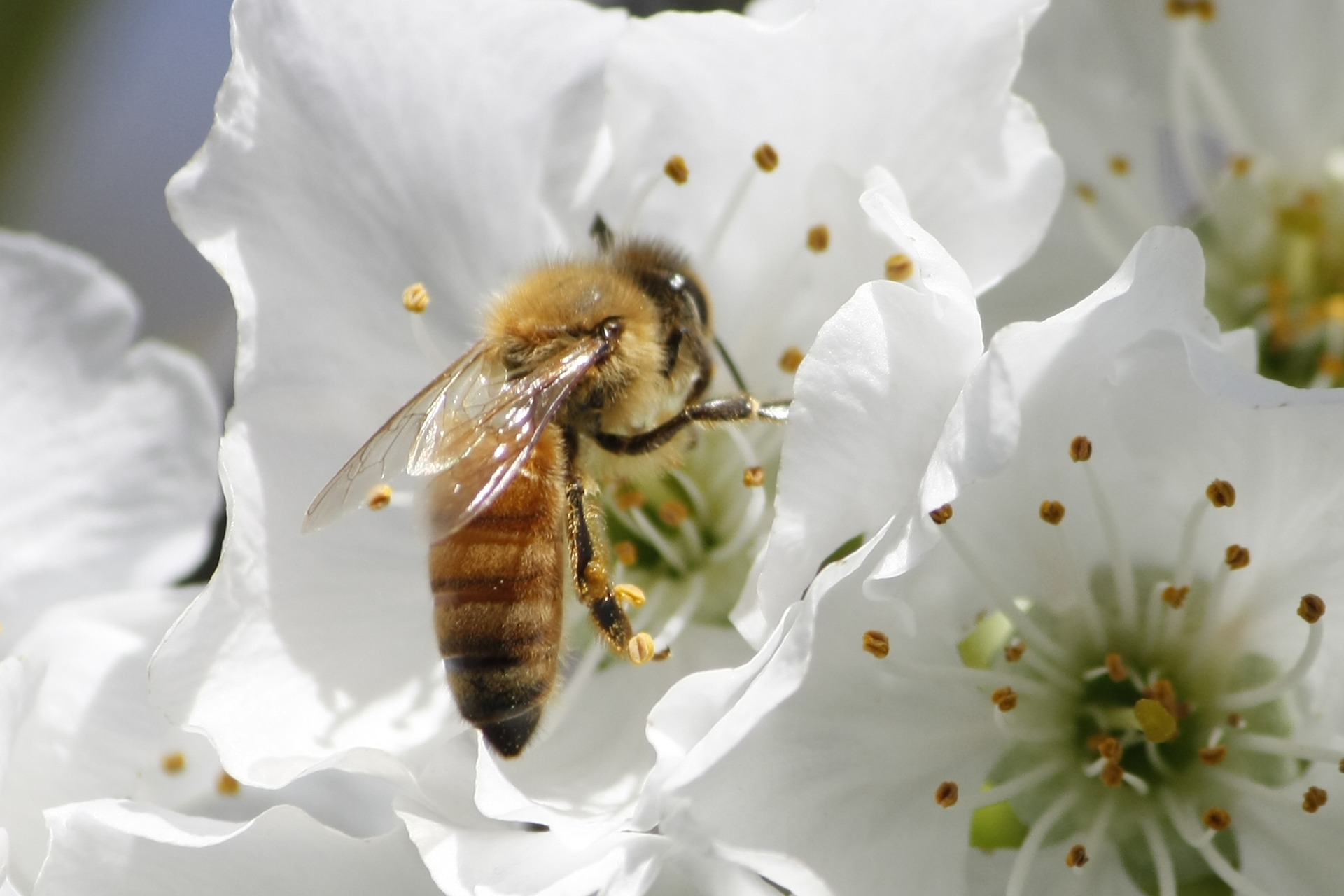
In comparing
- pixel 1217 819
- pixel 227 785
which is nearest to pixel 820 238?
pixel 1217 819

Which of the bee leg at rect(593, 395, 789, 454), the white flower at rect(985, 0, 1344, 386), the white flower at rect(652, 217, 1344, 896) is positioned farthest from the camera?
the white flower at rect(985, 0, 1344, 386)

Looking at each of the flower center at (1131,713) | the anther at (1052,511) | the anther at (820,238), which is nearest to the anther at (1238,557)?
the flower center at (1131,713)

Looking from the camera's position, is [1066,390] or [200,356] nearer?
[1066,390]

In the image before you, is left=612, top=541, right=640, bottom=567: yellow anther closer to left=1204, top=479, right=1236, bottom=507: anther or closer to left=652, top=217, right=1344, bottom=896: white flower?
left=652, top=217, right=1344, bottom=896: white flower

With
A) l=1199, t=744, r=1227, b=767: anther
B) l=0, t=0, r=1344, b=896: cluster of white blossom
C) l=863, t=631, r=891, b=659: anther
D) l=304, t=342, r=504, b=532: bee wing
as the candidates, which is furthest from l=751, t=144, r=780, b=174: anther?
l=1199, t=744, r=1227, b=767: anther

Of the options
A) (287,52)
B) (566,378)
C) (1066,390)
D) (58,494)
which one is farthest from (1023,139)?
(58,494)

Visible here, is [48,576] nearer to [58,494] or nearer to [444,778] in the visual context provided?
[58,494]

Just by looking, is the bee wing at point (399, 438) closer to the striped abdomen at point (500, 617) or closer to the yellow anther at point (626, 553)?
the striped abdomen at point (500, 617)
